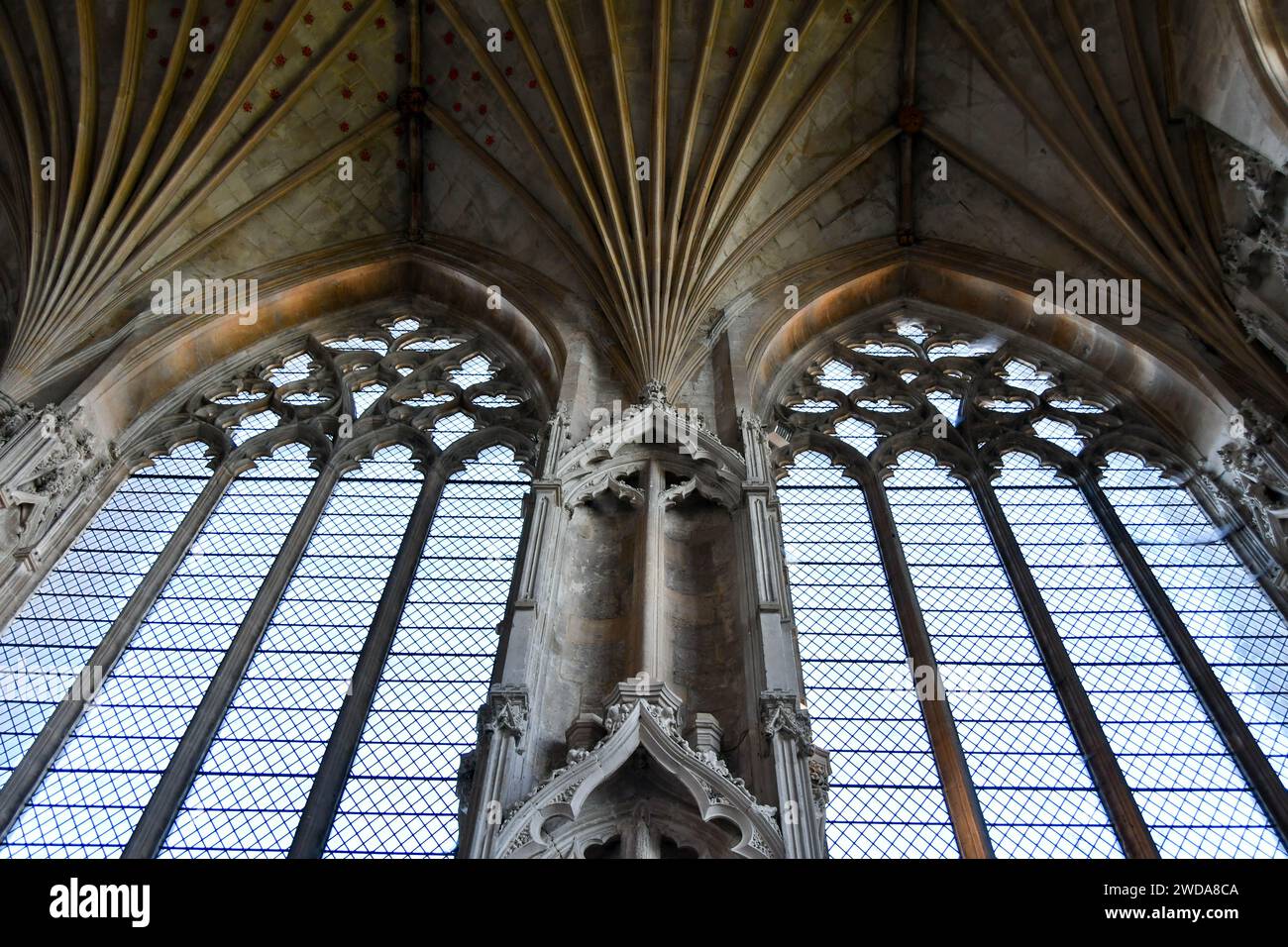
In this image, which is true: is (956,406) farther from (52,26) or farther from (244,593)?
(52,26)

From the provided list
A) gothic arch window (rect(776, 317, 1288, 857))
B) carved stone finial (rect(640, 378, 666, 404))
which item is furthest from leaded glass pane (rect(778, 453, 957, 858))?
carved stone finial (rect(640, 378, 666, 404))

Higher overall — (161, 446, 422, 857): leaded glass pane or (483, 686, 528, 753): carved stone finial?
(161, 446, 422, 857): leaded glass pane

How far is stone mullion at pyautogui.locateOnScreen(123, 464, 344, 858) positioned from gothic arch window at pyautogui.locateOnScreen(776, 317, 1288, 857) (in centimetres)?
487

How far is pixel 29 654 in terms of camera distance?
39.8 feet

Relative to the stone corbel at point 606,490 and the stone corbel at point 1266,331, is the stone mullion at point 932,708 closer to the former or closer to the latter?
the stone corbel at point 606,490

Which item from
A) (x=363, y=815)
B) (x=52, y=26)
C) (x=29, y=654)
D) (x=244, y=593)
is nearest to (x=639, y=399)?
(x=244, y=593)

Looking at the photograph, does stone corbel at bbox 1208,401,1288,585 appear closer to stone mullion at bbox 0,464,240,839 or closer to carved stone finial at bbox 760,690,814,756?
carved stone finial at bbox 760,690,814,756

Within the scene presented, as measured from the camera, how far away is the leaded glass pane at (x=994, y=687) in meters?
10.3

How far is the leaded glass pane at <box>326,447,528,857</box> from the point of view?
33.8 feet

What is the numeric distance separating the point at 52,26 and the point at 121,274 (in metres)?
3.35

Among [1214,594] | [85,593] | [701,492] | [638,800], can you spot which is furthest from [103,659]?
[1214,594]

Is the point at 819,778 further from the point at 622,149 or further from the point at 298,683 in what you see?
the point at 622,149

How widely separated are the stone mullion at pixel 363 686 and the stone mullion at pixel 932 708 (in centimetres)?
458

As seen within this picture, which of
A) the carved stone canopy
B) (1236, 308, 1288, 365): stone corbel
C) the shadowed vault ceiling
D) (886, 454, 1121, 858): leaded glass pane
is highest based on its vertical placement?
the shadowed vault ceiling
